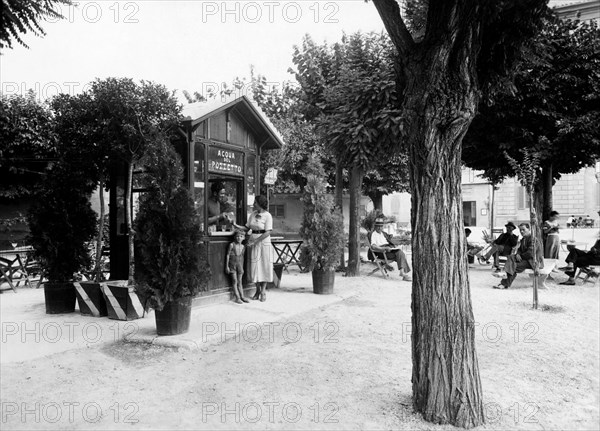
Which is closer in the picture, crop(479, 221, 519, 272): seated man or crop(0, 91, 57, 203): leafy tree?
crop(479, 221, 519, 272): seated man

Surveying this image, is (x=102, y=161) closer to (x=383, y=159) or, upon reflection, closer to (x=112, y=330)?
(x=112, y=330)

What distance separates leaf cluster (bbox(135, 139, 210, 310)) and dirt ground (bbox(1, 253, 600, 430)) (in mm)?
746

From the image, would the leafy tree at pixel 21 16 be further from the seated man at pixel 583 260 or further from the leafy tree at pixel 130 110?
the seated man at pixel 583 260

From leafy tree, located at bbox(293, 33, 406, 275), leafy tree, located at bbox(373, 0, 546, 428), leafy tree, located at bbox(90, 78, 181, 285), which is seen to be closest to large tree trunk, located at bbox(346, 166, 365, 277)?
leafy tree, located at bbox(293, 33, 406, 275)

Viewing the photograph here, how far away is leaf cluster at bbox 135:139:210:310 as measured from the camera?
5.86 m

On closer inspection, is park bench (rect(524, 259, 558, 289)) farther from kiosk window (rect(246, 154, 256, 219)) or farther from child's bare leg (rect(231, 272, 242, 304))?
child's bare leg (rect(231, 272, 242, 304))

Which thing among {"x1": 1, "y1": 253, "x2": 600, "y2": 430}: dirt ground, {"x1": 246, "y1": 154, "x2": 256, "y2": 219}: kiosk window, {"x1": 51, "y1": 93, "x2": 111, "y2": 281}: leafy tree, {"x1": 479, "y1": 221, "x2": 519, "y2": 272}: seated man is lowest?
{"x1": 1, "y1": 253, "x2": 600, "y2": 430}: dirt ground

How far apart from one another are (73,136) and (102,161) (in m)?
0.64

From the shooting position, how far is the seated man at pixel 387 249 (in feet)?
40.1

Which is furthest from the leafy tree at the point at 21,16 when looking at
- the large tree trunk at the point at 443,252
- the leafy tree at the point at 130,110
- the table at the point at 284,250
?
the table at the point at 284,250

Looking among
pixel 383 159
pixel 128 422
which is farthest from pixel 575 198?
pixel 128 422

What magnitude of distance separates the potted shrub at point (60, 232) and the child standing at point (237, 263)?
2256 mm

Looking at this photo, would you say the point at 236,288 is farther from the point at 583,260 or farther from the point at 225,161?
the point at 583,260

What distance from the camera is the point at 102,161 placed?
805 cm
